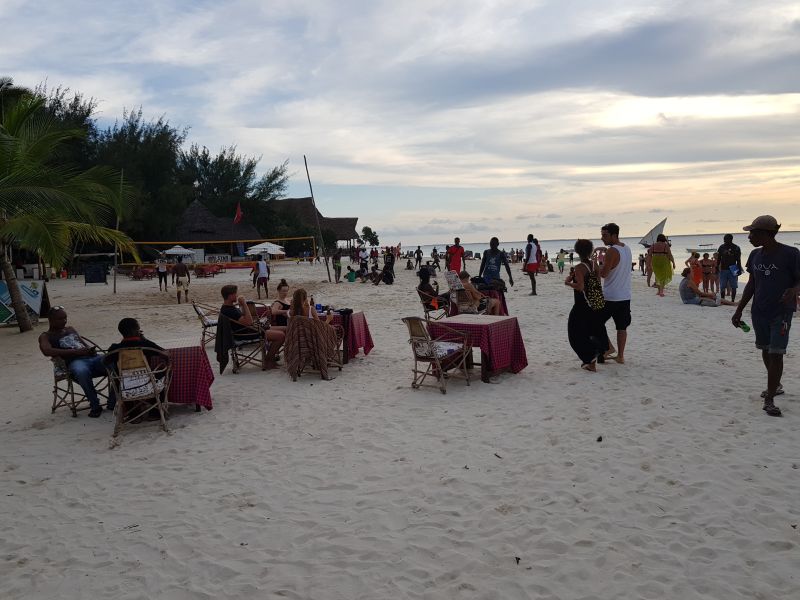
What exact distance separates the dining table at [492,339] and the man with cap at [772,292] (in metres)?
2.39

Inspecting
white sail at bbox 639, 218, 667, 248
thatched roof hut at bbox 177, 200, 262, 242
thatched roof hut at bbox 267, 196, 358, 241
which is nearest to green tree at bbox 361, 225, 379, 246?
thatched roof hut at bbox 267, 196, 358, 241

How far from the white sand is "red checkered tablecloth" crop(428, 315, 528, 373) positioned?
0.27 meters

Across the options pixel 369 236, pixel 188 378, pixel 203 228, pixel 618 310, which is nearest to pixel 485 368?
pixel 618 310

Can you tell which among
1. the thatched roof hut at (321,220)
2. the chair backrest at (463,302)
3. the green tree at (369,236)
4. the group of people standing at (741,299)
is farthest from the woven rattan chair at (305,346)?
the green tree at (369,236)

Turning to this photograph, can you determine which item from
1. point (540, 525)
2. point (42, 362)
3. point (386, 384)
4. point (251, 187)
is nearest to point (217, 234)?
point (251, 187)

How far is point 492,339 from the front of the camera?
650 cm

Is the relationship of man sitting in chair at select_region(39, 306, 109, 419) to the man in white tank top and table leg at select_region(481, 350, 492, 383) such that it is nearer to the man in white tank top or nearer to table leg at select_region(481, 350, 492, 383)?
table leg at select_region(481, 350, 492, 383)

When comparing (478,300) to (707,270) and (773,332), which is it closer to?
(773,332)

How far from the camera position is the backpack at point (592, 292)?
21.3 feet

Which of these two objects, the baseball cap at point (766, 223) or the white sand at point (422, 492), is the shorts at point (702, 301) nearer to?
the white sand at point (422, 492)

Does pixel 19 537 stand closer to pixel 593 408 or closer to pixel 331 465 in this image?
pixel 331 465

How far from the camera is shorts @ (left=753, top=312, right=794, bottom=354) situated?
4.79 meters

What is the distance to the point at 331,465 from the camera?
172 inches

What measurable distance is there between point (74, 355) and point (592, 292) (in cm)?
515
